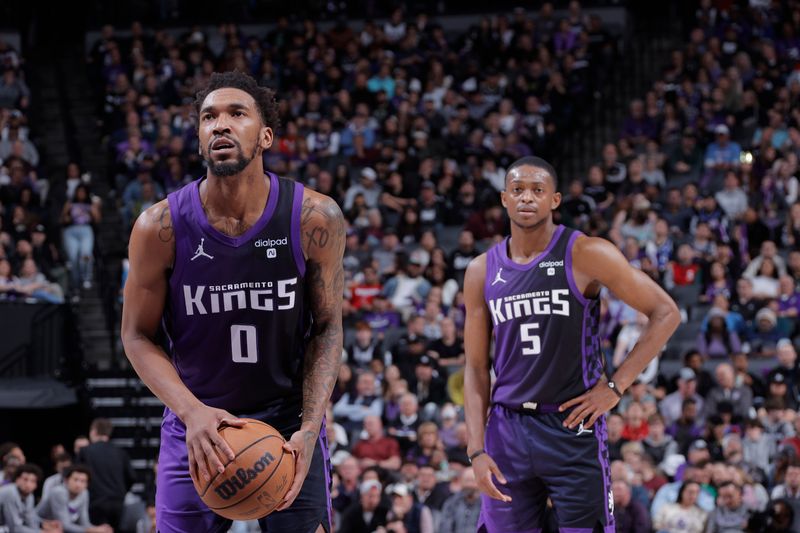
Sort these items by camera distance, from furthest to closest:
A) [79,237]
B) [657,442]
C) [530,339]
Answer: [79,237] < [657,442] < [530,339]

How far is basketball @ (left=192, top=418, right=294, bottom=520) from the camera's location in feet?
14.3

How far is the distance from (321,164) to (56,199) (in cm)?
370

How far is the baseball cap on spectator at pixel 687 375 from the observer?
40.4 feet

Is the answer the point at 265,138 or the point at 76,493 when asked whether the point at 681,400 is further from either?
the point at 265,138

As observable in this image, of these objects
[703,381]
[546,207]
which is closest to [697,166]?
[703,381]

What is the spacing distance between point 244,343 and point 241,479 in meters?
0.57

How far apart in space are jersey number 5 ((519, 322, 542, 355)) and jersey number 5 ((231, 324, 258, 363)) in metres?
1.72

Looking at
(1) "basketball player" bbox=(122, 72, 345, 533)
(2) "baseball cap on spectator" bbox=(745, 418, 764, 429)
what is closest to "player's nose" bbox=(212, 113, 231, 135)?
(1) "basketball player" bbox=(122, 72, 345, 533)

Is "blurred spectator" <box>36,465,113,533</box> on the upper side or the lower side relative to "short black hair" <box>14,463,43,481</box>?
lower

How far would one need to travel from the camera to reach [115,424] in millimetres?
14492

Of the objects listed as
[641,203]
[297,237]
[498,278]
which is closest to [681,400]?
[641,203]

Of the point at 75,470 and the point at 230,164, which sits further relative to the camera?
the point at 75,470

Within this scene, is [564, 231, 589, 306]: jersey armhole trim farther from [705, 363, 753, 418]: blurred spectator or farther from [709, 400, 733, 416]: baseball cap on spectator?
[705, 363, 753, 418]: blurred spectator

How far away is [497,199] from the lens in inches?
640
